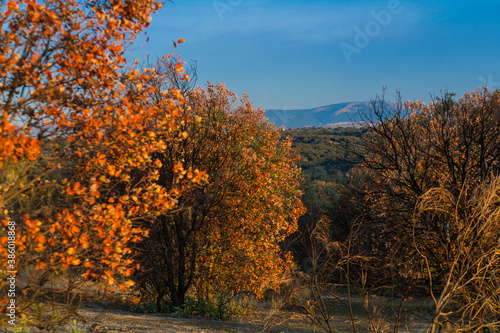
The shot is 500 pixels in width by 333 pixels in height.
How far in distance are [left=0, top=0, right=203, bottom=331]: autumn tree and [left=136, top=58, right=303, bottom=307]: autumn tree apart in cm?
522

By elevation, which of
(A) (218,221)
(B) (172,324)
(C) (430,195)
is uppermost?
(C) (430,195)

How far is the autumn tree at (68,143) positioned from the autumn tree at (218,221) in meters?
5.22

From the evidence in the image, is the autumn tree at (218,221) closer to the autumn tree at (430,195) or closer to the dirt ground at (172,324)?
the dirt ground at (172,324)

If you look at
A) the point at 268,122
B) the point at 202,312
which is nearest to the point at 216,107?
the point at 268,122

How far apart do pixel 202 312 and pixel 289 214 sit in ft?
12.9

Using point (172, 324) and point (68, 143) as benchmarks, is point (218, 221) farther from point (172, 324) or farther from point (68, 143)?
point (68, 143)

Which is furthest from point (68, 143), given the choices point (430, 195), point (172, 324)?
point (172, 324)

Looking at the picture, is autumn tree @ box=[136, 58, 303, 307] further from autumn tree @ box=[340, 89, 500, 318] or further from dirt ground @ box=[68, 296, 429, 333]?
autumn tree @ box=[340, 89, 500, 318]

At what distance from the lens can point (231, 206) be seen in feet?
32.7

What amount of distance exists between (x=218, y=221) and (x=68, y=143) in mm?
6434

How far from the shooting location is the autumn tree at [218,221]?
994cm

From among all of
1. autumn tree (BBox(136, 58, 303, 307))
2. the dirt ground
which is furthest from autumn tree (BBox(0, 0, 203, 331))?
autumn tree (BBox(136, 58, 303, 307))

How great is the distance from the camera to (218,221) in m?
10.2

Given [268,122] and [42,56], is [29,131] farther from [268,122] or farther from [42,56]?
[268,122]
